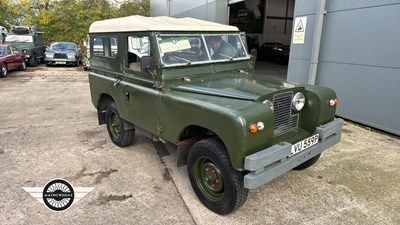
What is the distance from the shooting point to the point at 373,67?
6043 mm

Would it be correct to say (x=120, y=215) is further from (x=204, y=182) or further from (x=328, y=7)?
(x=328, y=7)

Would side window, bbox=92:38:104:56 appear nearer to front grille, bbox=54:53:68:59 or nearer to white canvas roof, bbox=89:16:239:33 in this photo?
white canvas roof, bbox=89:16:239:33

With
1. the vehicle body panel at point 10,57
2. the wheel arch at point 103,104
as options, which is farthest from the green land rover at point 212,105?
the vehicle body panel at point 10,57

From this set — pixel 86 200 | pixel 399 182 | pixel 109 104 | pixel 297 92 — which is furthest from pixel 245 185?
pixel 109 104

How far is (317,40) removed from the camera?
23.4ft

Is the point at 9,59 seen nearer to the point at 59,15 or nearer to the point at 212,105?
the point at 212,105

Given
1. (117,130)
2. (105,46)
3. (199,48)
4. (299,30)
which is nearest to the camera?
(199,48)

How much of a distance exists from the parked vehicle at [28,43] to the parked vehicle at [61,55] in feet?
2.56

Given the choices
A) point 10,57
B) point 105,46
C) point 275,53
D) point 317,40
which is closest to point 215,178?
point 105,46

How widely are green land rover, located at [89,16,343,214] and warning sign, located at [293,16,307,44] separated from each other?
3.73 meters

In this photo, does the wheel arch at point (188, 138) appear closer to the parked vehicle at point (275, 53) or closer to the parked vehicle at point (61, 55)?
the parked vehicle at point (61, 55)

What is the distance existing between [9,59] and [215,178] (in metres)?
13.8

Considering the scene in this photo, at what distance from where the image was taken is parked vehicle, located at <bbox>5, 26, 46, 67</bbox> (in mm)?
17094

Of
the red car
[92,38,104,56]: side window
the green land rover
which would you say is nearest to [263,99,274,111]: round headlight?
the green land rover
